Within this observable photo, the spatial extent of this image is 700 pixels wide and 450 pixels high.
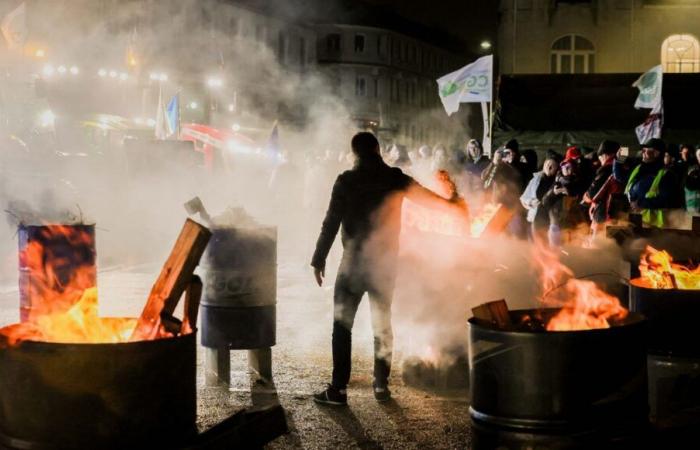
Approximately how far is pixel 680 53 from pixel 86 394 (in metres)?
29.3

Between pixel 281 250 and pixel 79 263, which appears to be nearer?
pixel 79 263

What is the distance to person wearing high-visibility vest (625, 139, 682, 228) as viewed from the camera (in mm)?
12594

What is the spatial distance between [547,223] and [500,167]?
1317 millimetres

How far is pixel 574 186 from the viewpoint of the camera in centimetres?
1299

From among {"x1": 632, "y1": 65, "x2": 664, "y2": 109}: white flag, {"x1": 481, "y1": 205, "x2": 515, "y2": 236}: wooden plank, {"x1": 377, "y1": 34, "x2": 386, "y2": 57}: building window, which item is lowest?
{"x1": 481, "y1": 205, "x2": 515, "y2": 236}: wooden plank

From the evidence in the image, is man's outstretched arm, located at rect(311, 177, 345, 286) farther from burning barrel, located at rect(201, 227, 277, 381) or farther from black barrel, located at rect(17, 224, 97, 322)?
black barrel, located at rect(17, 224, 97, 322)

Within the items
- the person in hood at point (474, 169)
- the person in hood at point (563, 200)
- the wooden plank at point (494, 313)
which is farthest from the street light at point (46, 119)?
the wooden plank at point (494, 313)

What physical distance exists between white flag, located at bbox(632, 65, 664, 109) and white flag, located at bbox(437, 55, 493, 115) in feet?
8.84

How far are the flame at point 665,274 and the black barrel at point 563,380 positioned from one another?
174 cm

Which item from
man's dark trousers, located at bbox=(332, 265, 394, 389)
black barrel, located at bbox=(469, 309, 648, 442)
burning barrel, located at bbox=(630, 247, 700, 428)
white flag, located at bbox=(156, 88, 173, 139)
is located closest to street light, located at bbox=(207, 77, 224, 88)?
white flag, located at bbox=(156, 88, 173, 139)

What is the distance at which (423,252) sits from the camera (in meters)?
7.45

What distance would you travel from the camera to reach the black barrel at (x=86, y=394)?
3.76m

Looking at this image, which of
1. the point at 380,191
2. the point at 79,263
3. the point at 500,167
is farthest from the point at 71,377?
the point at 500,167

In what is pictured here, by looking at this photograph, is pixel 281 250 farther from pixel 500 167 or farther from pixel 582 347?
pixel 582 347
